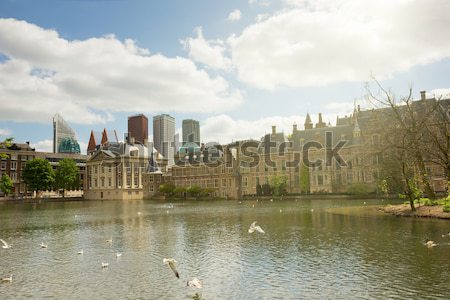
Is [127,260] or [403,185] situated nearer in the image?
[127,260]

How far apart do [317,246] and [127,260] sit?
11.2 m

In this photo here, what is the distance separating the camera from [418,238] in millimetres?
26062

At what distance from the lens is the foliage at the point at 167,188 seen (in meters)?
112

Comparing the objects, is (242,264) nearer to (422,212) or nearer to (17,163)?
(422,212)

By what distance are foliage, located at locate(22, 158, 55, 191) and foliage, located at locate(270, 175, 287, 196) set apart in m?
64.6

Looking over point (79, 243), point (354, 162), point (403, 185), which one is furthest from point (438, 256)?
point (354, 162)

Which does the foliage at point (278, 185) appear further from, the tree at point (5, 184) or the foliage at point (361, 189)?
the tree at point (5, 184)

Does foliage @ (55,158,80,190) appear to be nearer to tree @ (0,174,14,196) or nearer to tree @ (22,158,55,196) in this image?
tree @ (22,158,55,196)

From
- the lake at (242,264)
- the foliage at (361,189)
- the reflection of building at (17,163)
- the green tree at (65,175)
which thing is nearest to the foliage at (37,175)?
the green tree at (65,175)

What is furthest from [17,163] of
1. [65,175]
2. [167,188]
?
[167,188]

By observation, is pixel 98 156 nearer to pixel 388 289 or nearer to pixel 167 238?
pixel 167 238

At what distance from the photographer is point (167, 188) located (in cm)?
11231

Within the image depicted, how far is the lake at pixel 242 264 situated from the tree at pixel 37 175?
87.4m

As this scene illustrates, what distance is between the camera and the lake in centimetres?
1584
